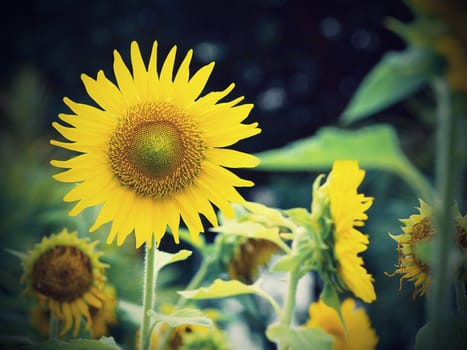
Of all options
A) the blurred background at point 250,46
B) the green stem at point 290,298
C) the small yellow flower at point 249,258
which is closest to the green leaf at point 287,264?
the green stem at point 290,298

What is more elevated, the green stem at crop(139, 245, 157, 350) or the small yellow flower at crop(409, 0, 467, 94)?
the small yellow flower at crop(409, 0, 467, 94)

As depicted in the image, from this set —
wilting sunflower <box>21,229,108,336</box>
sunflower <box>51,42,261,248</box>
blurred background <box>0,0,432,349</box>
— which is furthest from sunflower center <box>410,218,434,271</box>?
blurred background <box>0,0,432,349</box>

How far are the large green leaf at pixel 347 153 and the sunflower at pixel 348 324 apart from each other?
191mm

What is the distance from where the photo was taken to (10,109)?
3.47ft

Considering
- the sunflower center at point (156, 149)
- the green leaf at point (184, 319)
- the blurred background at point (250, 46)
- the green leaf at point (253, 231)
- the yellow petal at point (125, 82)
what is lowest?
the green leaf at point (184, 319)

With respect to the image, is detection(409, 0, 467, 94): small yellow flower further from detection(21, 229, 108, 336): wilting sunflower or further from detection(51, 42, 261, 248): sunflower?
detection(21, 229, 108, 336): wilting sunflower

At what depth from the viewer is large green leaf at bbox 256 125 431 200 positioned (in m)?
0.21

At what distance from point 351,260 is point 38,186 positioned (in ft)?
1.70

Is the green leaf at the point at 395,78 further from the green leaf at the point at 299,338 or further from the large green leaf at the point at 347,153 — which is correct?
the green leaf at the point at 299,338

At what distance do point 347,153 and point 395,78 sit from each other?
0.12 feet

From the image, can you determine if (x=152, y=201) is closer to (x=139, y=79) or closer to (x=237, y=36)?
(x=139, y=79)

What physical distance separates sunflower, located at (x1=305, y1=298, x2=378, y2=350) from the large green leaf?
0.63 feet

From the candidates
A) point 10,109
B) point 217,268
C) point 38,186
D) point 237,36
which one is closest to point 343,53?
point 237,36

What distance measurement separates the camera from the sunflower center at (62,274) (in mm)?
359
